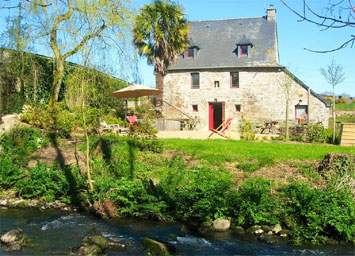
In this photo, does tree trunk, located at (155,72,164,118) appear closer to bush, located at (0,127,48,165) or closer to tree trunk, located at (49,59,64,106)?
tree trunk, located at (49,59,64,106)

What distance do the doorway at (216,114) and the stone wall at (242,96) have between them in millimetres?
358

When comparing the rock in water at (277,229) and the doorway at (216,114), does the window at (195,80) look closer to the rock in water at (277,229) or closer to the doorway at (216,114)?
the doorway at (216,114)

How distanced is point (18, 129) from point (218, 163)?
7.16 meters

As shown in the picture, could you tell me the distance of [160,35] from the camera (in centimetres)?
2452

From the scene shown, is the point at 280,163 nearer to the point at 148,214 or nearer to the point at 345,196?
the point at 345,196

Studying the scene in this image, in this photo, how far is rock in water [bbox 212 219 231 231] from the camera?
781 cm

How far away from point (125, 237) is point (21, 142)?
722cm

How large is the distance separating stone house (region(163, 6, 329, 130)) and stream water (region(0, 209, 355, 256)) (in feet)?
55.4

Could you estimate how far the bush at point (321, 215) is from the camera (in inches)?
273

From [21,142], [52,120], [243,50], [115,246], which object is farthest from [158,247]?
Answer: [243,50]

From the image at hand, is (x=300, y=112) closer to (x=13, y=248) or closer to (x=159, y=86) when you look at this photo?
(x=159, y=86)

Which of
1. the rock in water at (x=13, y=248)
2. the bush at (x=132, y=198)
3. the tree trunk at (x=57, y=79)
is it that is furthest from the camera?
the tree trunk at (x=57, y=79)

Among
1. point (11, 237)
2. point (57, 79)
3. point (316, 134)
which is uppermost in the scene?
point (57, 79)

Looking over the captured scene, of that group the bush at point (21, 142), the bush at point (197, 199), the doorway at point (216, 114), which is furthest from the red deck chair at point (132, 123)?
the doorway at point (216, 114)
